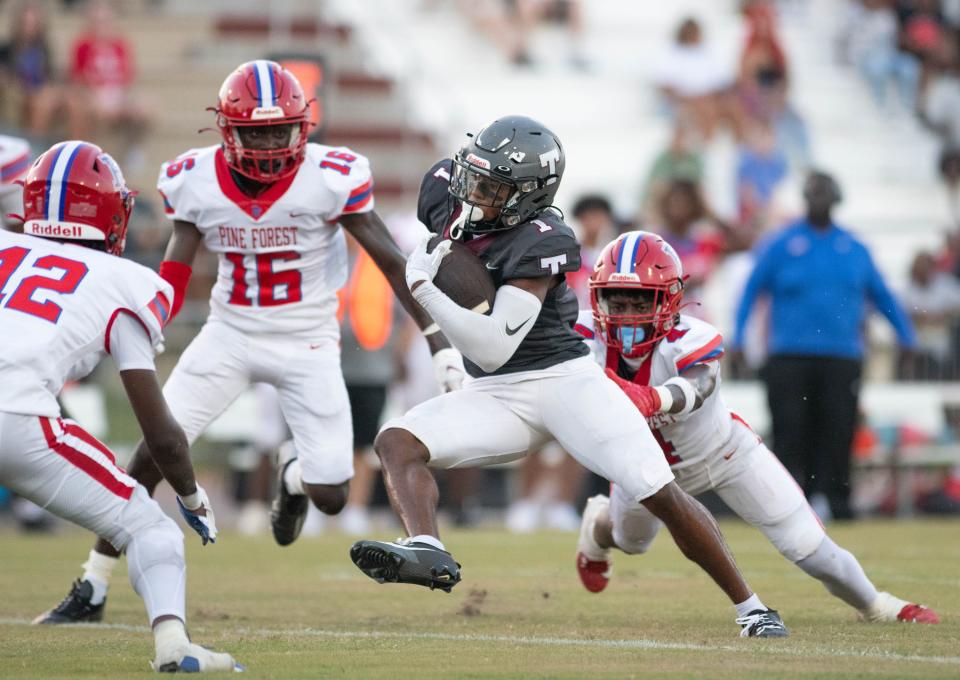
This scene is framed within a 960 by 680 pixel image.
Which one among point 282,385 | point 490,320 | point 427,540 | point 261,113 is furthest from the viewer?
point 282,385

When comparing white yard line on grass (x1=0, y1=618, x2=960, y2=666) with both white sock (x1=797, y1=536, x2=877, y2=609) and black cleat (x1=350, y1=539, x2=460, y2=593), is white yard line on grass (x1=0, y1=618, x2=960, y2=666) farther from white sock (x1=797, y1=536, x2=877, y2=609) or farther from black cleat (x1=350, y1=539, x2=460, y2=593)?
white sock (x1=797, y1=536, x2=877, y2=609)

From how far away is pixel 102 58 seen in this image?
15.8 metres

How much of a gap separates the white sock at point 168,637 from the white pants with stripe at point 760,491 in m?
1.94

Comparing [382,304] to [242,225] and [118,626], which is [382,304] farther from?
[118,626]

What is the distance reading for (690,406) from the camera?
5.92m

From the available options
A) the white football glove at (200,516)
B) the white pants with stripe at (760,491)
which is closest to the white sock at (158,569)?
the white football glove at (200,516)

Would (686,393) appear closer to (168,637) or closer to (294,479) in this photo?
(168,637)

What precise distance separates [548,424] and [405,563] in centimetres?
88

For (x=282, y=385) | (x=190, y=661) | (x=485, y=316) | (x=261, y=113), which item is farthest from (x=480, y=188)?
(x=190, y=661)

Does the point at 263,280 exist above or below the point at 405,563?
above

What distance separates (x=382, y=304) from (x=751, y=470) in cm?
A: 692

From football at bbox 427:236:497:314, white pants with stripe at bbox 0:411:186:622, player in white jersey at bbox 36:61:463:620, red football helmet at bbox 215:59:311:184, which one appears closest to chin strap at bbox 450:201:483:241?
football at bbox 427:236:497:314

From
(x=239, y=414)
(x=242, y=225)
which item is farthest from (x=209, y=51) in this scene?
(x=242, y=225)

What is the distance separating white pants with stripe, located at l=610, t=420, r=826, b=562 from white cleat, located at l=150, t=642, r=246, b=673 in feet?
6.15
